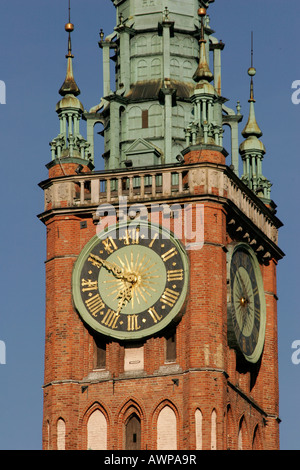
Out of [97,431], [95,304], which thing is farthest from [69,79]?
[97,431]

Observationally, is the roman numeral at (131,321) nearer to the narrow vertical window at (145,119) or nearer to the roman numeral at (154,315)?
the roman numeral at (154,315)

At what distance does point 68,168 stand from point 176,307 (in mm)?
4926

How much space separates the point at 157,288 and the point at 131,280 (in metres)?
0.68

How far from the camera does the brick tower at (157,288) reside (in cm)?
7644

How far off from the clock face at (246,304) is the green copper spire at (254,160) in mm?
2780

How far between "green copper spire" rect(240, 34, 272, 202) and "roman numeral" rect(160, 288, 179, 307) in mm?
6097

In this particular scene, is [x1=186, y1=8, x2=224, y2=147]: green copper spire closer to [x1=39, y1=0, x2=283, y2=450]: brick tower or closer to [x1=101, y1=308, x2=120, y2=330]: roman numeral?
[x1=39, y1=0, x2=283, y2=450]: brick tower

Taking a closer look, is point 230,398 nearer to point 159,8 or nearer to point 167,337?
point 167,337

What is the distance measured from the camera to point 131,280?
77.2m

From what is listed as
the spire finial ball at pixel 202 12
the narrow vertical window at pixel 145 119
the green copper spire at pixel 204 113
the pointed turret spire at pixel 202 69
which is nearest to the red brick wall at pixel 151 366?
the green copper spire at pixel 204 113

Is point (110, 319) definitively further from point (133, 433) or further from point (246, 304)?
point (246, 304)

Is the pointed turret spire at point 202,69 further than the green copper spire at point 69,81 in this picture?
No
